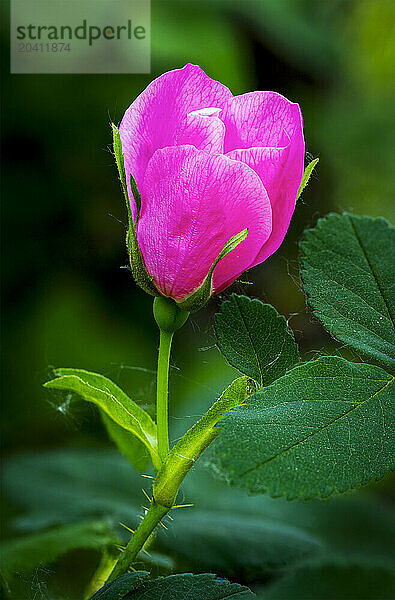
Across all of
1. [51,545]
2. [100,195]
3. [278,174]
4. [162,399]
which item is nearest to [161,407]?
[162,399]

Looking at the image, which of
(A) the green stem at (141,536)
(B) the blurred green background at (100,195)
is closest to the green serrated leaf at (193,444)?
(A) the green stem at (141,536)

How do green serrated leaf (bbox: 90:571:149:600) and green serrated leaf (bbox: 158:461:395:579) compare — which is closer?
green serrated leaf (bbox: 90:571:149:600)

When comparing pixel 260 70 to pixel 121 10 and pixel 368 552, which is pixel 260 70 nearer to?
pixel 121 10

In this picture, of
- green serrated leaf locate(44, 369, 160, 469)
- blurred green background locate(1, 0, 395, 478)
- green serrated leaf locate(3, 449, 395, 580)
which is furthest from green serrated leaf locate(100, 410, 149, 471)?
blurred green background locate(1, 0, 395, 478)

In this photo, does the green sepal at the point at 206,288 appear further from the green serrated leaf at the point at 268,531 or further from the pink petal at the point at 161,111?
the green serrated leaf at the point at 268,531

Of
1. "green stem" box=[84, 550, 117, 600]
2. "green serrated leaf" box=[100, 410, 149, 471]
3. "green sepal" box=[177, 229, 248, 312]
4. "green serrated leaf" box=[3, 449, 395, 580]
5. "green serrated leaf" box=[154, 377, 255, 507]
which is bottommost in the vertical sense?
"green serrated leaf" box=[3, 449, 395, 580]

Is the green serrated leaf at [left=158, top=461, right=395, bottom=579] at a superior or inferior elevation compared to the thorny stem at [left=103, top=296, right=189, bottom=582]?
inferior

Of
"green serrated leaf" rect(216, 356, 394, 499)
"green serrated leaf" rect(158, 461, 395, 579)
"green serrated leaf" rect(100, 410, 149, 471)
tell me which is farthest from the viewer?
"green serrated leaf" rect(158, 461, 395, 579)

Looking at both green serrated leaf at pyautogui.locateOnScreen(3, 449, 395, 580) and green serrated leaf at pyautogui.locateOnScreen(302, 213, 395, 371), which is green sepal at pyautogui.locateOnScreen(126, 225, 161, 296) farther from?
green serrated leaf at pyautogui.locateOnScreen(3, 449, 395, 580)
